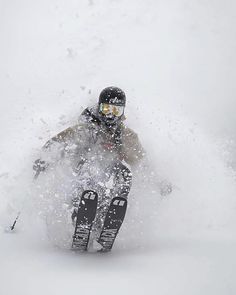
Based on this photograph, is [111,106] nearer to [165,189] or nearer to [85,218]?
[165,189]

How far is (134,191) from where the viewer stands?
539 centimetres

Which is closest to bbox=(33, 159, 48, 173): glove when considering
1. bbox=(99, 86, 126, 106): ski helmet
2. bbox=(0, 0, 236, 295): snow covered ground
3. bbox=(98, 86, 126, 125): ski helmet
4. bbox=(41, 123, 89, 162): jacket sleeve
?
bbox=(41, 123, 89, 162): jacket sleeve

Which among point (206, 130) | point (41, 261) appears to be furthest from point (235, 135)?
point (41, 261)

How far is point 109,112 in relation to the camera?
505 centimetres

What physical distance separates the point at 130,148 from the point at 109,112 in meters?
0.64

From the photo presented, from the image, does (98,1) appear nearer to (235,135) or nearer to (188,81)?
(188,81)

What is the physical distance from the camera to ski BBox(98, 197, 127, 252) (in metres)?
4.37

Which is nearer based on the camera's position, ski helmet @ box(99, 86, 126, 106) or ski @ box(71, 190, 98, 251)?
ski @ box(71, 190, 98, 251)

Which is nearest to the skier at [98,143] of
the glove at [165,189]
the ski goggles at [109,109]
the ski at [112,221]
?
the ski goggles at [109,109]

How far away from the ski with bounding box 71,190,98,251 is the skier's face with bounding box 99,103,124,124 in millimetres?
1178

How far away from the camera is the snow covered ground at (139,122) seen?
13.9 feet

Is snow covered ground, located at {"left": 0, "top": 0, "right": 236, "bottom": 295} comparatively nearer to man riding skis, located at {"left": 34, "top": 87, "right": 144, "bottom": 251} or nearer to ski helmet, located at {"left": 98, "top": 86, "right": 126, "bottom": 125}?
man riding skis, located at {"left": 34, "top": 87, "right": 144, "bottom": 251}

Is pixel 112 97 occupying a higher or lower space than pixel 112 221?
higher

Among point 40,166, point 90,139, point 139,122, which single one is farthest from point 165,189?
point 139,122
